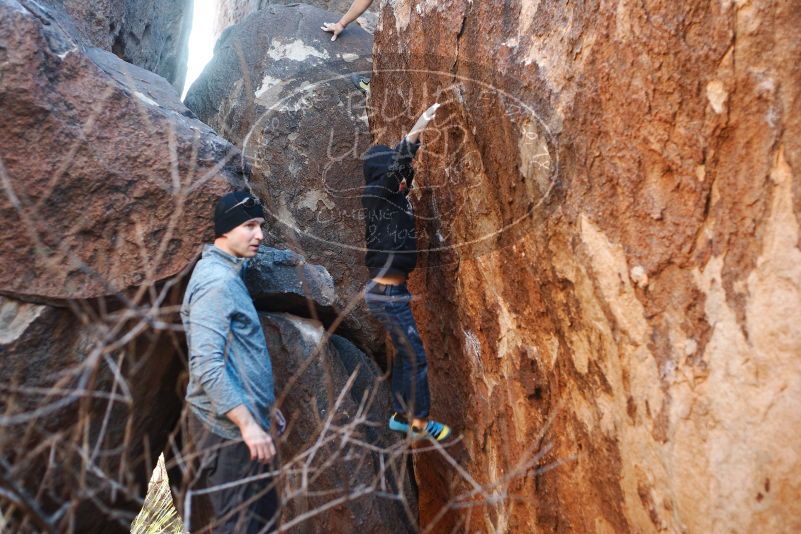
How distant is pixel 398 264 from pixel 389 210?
0.83 feet

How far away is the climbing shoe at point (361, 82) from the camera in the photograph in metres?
4.61

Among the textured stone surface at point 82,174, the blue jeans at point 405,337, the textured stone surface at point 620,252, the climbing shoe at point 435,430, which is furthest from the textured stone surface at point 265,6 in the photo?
the climbing shoe at point 435,430

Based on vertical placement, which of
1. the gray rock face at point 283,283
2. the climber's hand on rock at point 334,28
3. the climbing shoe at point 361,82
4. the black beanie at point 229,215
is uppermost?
the climber's hand on rock at point 334,28

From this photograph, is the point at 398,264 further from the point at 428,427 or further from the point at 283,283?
the point at 428,427

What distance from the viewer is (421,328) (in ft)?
13.3

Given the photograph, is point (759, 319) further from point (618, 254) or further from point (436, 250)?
point (436, 250)

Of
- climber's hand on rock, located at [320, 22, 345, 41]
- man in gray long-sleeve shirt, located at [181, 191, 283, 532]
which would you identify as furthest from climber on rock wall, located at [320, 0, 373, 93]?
man in gray long-sleeve shirt, located at [181, 191, 283, 532]

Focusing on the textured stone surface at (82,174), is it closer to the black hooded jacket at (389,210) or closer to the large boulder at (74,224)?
the large boulder at (74,224)

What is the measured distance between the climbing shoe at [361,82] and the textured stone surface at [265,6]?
0.43 meters

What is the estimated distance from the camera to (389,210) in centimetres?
349

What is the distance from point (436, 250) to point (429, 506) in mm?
1395

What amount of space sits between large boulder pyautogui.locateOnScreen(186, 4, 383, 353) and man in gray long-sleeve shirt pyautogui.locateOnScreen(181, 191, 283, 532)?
1303 mm

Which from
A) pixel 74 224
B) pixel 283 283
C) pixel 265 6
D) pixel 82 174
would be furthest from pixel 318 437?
pixel 265 6

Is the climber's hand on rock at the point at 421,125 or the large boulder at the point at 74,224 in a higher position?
the climber's hand on rock at the point at 421,125
